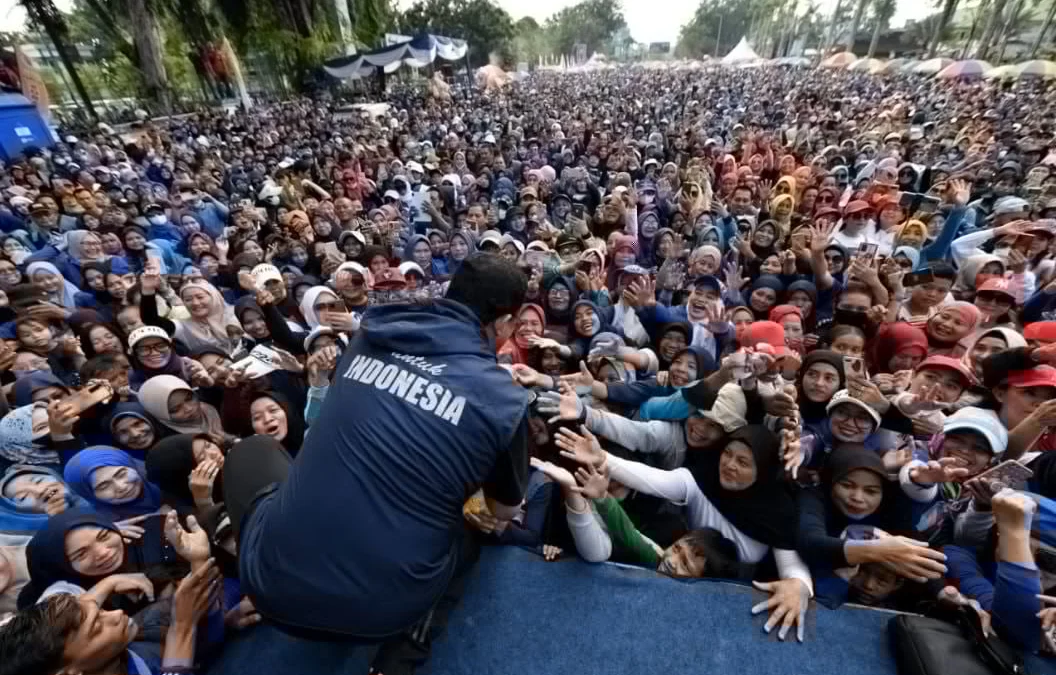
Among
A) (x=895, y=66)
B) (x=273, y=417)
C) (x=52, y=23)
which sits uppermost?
(x=52, y=23)

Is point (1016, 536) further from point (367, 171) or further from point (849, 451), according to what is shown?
point (367, 171)

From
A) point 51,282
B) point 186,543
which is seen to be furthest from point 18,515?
point 51,282

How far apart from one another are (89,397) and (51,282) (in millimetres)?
3281

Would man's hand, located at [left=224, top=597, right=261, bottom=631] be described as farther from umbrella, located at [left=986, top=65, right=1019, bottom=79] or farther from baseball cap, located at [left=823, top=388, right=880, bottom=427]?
umbrella, located at [left=986, top=65, right=1019, bottom=79]

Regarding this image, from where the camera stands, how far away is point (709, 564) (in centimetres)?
208

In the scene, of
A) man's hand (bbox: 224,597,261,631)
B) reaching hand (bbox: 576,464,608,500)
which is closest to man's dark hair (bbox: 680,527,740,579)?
reaching hand (bbox: 576,464,608,500)

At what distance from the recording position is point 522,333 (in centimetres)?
366

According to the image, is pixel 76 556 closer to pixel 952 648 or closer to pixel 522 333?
pixel 522 333

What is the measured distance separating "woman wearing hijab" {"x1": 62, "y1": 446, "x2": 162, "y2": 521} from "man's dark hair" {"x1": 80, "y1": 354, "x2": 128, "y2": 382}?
3.32ft

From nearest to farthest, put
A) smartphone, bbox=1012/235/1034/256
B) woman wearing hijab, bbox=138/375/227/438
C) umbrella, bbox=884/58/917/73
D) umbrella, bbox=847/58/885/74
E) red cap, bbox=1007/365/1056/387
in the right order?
red cap, bbox=1007/365/1056/387 → woman wearing hijab, bbox=138/375/227/438 → smartphone, bbox=1012/235/1034/256 → umbrella, bbox=884/58/917/73 → umbrella, bbox=847/58/885/74

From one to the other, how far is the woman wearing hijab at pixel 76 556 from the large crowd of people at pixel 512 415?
12 mm

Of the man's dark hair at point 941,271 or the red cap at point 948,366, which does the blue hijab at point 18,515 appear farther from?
the man's dark hair at point 941,271

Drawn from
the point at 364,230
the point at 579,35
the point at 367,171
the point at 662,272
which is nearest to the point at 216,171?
the point at 367,171

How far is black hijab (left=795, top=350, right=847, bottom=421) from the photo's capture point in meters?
2.73
